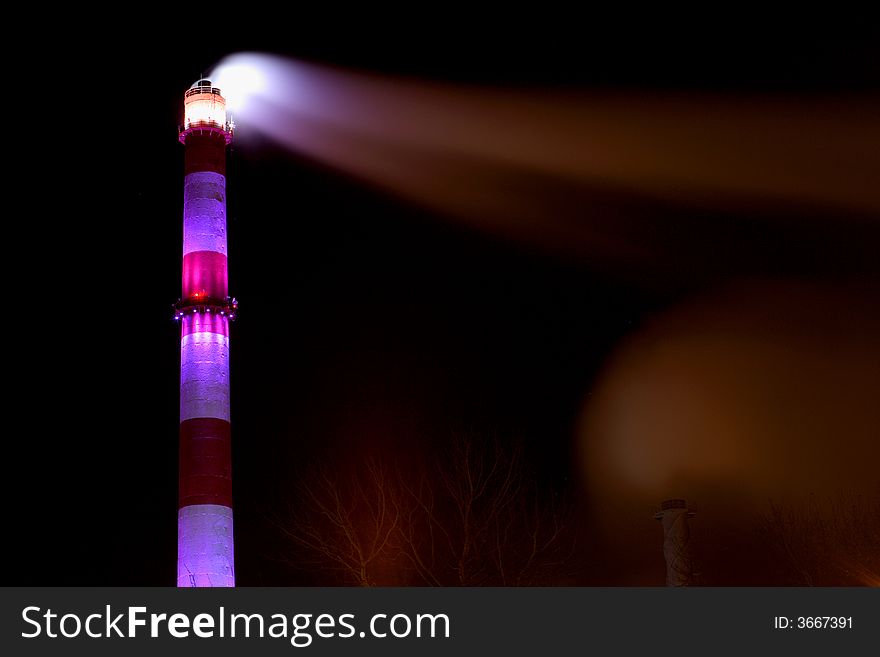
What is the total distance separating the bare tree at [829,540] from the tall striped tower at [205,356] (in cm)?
1756

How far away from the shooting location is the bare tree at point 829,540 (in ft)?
127

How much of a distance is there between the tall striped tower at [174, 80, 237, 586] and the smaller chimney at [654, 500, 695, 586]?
1323cm

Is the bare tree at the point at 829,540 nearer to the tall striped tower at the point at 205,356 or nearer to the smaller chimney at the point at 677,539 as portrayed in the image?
the smaller chimney at the point at 677,539

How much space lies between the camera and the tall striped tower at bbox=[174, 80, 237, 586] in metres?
39.0

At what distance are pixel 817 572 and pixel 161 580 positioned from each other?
2582 centimetres

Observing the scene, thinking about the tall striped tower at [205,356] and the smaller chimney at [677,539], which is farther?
the smaller chimney at [677,539]

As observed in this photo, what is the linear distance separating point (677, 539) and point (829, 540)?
5.00 metres

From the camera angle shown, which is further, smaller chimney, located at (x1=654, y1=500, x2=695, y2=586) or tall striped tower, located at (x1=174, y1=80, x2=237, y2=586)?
smaller chimney, located at (x1=654, y1=500, x2=695, y2=586)

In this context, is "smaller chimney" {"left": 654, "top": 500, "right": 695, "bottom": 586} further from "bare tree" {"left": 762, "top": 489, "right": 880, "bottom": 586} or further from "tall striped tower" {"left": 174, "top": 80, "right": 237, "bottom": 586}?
"tall striped tower" {"left": 174, "top": 80, "right": 237, "bottom": 586}

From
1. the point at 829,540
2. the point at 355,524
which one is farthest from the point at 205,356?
the point at 829,540

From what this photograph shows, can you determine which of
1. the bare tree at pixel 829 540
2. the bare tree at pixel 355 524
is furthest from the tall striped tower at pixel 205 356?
the bare tree at pixel 829 540

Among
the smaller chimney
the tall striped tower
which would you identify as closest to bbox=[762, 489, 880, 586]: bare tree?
the smaller chimney

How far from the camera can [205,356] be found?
41.4 m
